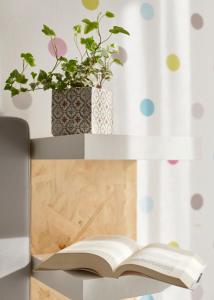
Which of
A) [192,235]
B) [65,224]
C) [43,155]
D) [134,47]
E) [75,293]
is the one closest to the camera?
[75,293]

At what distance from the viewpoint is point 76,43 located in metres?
1.24

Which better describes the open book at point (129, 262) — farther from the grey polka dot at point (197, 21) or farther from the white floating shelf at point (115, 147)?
the grey polka dot at point (197, 21)

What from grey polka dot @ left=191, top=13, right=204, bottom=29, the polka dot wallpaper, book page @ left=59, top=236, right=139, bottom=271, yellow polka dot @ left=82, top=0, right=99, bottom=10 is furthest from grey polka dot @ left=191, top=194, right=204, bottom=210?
yellow polka dot @ left=82, top=0, right=99, bottom=10

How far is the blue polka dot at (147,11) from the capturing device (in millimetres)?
1365

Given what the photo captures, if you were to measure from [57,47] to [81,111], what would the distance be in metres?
0.32

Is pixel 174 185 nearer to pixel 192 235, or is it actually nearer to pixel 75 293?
pixel 192 235

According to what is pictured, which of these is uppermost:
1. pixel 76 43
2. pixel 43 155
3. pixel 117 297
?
pixel 76 43

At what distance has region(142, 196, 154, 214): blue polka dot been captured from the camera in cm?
136

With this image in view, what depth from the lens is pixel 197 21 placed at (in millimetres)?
1471

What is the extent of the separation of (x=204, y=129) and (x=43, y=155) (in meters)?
0.62

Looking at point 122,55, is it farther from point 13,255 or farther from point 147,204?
point 13,255

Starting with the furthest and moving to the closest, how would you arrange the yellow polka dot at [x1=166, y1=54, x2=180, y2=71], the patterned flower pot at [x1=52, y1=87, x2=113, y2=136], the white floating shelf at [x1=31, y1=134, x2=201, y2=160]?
the yellow polka dot at [x1=166, y1=54, x2=180, y2=71], the patterned flower pot at [x1=52, y1=87, x2=113, y2=136], the white floating shelf at [x1=31, y1=134, x2=201, y2=160]

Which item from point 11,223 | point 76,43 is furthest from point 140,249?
point 76,43

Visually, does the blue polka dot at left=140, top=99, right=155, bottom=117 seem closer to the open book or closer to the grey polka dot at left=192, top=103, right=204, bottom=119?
the grey polka dot at left=192, top=103, right=204, bottom=119
